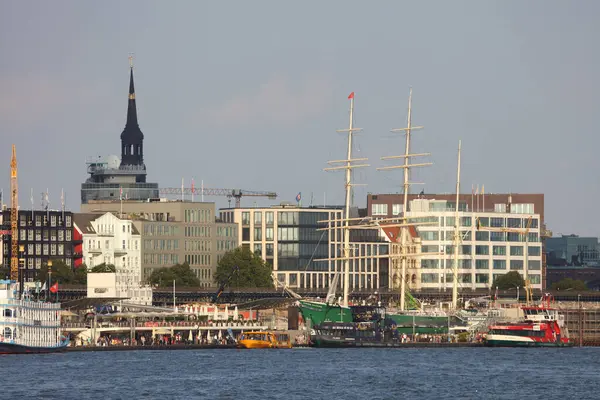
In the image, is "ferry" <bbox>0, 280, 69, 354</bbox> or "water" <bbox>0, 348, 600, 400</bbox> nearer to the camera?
"water" <bbox>0, 348, 600, 400</bbox>

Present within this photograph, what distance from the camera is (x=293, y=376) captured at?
156 meters

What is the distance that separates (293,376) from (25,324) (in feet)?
113

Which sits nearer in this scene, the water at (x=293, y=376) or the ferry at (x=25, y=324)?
the water at (x=293, y=376)

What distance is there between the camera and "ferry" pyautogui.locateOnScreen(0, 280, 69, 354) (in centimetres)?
17712

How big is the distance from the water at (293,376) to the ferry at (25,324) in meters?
2.28

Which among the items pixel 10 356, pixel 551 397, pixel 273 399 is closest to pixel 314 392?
pixel 273 399

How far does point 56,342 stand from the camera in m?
188

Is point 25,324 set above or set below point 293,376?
above

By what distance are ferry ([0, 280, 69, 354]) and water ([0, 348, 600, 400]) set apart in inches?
89.8

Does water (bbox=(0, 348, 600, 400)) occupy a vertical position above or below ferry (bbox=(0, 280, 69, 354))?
below

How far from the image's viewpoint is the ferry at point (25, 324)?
581ft

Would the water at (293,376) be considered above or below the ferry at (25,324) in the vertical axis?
below

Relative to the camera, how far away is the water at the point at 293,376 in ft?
453

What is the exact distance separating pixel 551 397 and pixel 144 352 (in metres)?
66.0
